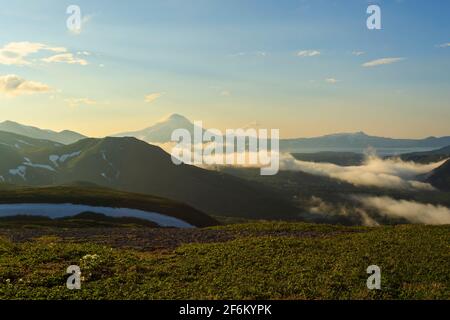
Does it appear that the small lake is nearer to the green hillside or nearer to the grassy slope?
the green hillside

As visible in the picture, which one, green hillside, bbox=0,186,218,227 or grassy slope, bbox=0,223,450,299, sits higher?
grassy slope, bbox=0,223,450,299

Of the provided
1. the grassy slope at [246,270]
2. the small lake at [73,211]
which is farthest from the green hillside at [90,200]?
the grassy slope at [246,270]

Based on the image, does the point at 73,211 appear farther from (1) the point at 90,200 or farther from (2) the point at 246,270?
(2) the point at 246,270

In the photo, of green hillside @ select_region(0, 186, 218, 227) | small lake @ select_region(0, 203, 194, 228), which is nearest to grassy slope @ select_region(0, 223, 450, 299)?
small lake @ select_region(0, 203, 194, 228)

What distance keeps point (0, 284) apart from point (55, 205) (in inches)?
3628

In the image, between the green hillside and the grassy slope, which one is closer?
the grassy slope

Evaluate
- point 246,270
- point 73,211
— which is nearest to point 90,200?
point 73,211

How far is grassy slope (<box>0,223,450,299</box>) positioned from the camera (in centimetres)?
2167

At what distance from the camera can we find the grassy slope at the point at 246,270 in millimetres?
21672

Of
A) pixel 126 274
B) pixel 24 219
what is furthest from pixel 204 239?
pixel 24 219

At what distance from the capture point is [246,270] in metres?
26.9

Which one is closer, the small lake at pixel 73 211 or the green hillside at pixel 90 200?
the small lake at pixel 73 211

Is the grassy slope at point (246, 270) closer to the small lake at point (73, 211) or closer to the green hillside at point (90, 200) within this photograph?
the small lake at point (73, 211)
